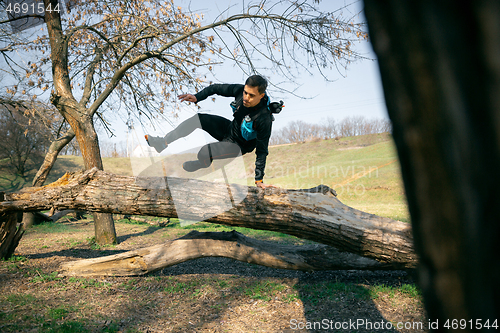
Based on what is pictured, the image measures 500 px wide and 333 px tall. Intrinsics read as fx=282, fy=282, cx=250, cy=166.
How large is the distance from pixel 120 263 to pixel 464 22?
4770mm

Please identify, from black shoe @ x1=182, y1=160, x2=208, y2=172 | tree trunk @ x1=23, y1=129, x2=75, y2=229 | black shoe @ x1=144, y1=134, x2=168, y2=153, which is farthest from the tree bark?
black shoe @ x1=182, y1=160, x2=208, y2=172

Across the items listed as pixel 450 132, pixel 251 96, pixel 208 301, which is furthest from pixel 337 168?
pixel 450 132

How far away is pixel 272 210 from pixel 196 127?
68.4 inches

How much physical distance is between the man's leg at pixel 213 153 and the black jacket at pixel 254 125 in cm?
12

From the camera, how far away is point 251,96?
153 inches

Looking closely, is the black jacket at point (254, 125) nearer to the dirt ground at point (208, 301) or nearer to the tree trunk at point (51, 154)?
the dirt ground at point (208, 301)

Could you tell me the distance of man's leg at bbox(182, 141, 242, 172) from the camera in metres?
4.19

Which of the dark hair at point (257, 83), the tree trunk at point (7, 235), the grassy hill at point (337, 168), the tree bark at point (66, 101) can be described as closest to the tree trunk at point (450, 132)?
the dark hair at point (257, 83)

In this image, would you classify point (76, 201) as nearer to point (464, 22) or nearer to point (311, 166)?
point (464, 22)

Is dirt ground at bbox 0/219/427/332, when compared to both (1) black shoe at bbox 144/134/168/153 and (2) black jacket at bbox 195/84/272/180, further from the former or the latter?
(1) black shoe at bbox 144/134/168/153

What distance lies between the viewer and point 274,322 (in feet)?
11.1

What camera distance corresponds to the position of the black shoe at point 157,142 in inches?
164

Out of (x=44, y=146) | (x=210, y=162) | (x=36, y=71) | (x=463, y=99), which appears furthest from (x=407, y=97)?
(x=44, y=146)

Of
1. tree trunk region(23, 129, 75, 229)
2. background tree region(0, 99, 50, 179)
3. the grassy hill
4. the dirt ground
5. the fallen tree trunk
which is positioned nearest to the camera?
the dirt ground
